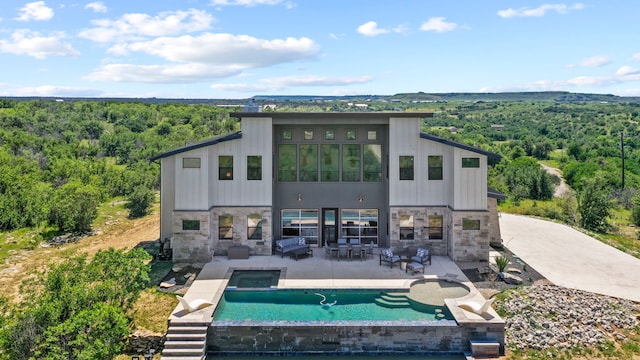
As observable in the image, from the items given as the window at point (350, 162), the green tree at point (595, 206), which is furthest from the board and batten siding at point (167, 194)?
the green tree at point (595, 206)

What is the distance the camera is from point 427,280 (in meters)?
14.2

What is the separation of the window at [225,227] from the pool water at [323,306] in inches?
133

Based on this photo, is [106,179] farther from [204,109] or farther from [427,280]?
[204,109]

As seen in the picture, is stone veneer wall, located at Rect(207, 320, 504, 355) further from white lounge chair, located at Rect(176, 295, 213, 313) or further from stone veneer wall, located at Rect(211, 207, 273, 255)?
stone veneer wall, located at Rect(211, 207, 273, 255)

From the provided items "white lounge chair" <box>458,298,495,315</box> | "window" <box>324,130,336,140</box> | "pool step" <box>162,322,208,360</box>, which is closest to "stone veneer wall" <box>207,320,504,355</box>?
"pool step" <box>162,322,208,360</box>

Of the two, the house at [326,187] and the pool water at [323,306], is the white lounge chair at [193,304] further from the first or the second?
the house at [326,187]

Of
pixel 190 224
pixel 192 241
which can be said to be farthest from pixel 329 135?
pixel 192 241

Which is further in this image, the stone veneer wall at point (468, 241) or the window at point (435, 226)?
the window at point (435, 226)

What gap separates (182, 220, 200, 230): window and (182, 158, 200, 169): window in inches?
75.4

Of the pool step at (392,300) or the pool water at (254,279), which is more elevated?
the pool water at (254,279)

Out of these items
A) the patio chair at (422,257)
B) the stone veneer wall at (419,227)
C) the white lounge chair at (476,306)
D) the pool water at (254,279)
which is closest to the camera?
the white lounge chair at (476,306)

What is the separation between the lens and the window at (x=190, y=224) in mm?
15945

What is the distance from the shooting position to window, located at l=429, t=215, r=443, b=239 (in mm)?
16672

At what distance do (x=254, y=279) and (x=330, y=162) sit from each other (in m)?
5.43
